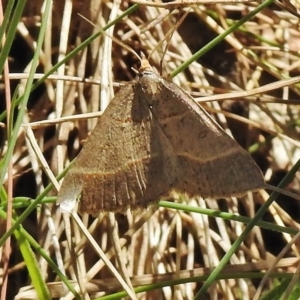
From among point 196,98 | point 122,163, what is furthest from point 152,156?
point 196,98

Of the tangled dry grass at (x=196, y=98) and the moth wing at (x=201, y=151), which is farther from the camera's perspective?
the tangled dry grass at (x=196, y=98)

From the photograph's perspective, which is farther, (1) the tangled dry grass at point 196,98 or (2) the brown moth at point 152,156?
(1) the tangled dry grass at point 196,98

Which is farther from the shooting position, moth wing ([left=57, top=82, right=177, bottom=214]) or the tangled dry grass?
the tangled dry grass

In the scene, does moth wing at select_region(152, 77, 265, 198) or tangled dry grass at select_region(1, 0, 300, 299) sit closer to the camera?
moth wing at select_region(152, 77, 265, 198)

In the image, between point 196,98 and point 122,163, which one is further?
point 196,98

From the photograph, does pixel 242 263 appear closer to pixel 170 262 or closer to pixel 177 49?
pixel 170 262

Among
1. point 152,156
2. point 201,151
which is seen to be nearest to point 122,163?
point 152,156

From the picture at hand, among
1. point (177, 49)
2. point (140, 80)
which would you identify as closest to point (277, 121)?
point (177, 49)

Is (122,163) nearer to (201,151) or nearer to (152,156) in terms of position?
(152,156)
